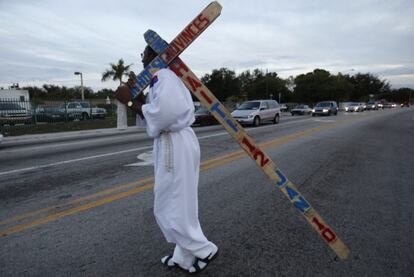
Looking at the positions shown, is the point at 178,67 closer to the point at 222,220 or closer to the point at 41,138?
the point at 222,220

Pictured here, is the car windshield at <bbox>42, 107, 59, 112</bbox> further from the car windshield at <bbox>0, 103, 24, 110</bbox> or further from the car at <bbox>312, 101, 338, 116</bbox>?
the car at <bbox>312, 101, 338, 116</bbox>

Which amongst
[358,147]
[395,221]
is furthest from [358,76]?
[395,221]

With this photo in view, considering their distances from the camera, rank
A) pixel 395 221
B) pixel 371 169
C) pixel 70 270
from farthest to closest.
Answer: pixel 371 169 → pixel 395 221 → pixel 70 270

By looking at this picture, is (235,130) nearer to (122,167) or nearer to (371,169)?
(122,167)

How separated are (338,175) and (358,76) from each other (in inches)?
4336

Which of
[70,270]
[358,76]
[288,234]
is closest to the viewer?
[70,270]

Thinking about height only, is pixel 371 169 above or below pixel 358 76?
below

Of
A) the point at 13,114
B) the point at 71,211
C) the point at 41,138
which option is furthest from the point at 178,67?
the point at 13,114

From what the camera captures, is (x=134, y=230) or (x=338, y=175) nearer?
(x=134, y=230)

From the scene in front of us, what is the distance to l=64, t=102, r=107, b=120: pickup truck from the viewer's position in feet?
75.2

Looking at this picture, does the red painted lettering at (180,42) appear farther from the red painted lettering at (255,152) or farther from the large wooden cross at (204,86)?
the red painted lettering at (255,152)

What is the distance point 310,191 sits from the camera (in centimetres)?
482

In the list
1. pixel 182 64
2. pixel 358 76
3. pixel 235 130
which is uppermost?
pixel 358 76

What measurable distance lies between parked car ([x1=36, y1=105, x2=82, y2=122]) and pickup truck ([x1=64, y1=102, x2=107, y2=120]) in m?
0.32
